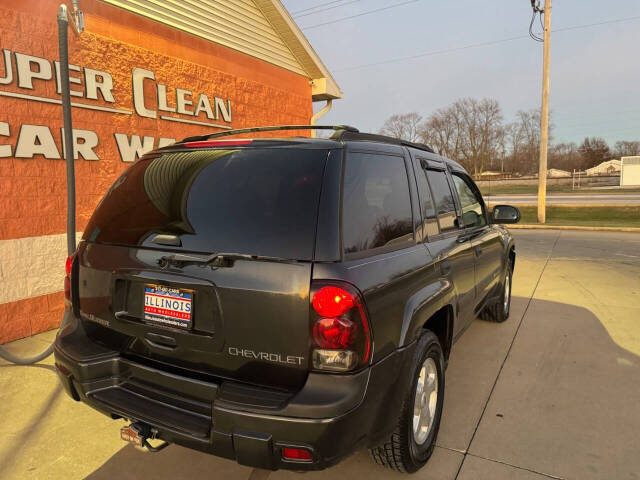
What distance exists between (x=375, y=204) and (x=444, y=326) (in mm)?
Answer: 1090

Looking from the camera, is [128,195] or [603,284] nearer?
[128,195]

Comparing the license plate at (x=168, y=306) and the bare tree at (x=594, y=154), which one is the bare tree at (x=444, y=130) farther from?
the license plate at (x=168, y=306)

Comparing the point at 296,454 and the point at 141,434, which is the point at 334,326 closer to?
the point at 296,454

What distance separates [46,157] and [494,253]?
4750 millimetres

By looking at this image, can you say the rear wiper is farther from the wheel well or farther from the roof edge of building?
the roof edge of building

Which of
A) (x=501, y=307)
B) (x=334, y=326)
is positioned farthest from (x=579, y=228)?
(x=334, y=326)

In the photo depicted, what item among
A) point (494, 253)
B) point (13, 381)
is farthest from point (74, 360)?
point (494, 253)

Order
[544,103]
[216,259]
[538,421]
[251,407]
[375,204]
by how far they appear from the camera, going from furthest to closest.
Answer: [544,103] → [538,421] → [375,204] → [216,259] → [251,407]

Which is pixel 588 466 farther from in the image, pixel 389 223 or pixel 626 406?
pixel 389 223

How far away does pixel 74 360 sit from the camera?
218cm

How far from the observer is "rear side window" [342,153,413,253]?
6.47 feet

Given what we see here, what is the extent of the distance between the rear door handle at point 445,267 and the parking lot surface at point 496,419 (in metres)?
1.04

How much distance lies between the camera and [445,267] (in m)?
2.75

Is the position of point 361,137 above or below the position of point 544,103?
below
